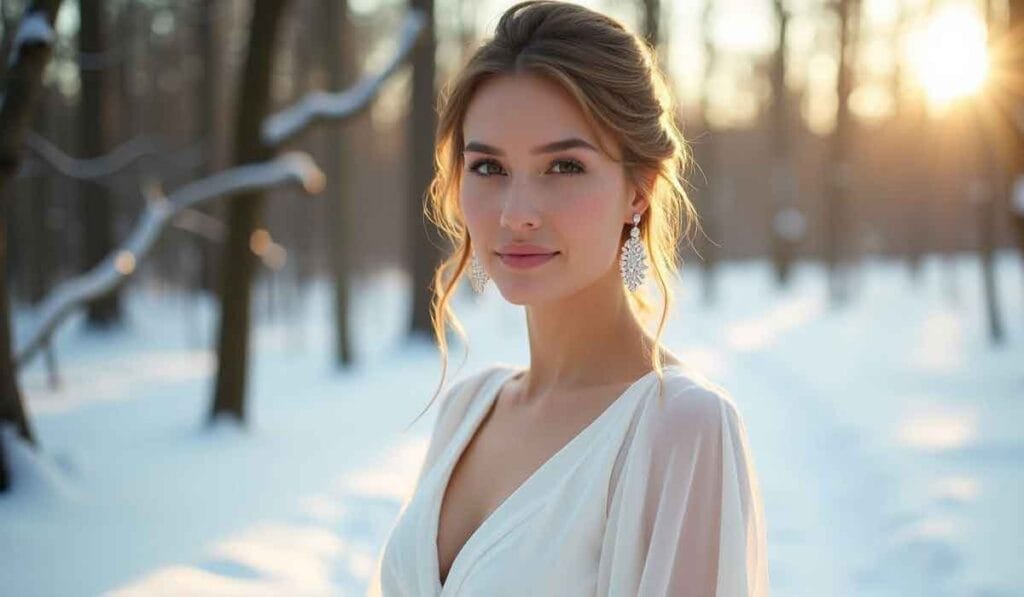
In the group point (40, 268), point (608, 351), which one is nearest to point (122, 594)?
point (608, 351)

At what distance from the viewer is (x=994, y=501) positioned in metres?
5.43

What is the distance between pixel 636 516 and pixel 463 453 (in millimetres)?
675

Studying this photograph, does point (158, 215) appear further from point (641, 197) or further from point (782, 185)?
point (782, 185)

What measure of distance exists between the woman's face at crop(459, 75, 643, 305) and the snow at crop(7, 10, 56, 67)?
461 cm

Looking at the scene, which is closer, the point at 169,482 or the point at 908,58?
the point at 169,482

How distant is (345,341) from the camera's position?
13.1m

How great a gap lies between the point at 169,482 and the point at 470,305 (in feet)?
66.8

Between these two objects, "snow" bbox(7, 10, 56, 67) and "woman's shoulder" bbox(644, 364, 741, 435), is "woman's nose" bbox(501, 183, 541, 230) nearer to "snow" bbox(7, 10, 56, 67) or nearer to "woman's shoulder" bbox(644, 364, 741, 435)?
"woman's shoulder" bbox(644, 364, 741, 435)

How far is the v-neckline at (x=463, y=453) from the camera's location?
6.13 ft

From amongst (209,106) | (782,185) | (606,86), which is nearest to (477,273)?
(606,86)

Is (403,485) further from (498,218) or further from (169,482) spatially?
(498,218)

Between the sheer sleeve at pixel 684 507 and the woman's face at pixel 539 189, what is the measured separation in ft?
1.24

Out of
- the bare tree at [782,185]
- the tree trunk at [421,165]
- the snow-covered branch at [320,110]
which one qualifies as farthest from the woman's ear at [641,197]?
the bare tree at [782,185]

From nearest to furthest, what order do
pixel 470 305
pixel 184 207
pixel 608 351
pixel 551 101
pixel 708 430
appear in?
1. pixel 708 430
2. pixel 551 101
3. pixel 608 351
4. pixel 184 207
5. pixel 470 305
